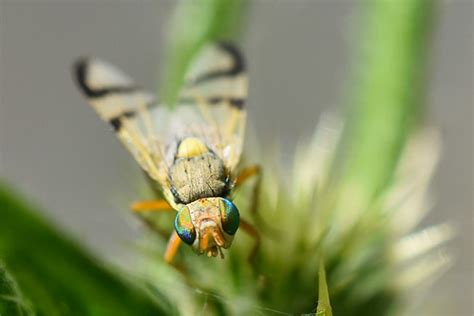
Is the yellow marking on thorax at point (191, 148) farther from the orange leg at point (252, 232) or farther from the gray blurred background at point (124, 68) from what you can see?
the gray blurred background at point (124, 68)

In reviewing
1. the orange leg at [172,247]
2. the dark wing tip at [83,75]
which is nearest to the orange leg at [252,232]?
the orange leg at [172,247]

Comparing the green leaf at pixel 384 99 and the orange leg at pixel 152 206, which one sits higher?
the green leaf at pixel 384 99

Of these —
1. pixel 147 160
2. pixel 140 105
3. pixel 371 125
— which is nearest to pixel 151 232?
pixel 147 160

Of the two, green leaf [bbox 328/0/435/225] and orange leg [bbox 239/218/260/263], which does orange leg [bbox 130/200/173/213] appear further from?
green leaf [bbox 328/0/435/225]

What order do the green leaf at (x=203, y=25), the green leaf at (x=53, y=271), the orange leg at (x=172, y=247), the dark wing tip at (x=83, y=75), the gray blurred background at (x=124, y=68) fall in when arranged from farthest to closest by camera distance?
the gray blurred background at (x=124, y=68) < the green leaf at (x=203, y=25) < the dark wing tip at (x=83, y=75) < the orange leg at (x=172, y=247) < the green leaf at (x=53, y=271)

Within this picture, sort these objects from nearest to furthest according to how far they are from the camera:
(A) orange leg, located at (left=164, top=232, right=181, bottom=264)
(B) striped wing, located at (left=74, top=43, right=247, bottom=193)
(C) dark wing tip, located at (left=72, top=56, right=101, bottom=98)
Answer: (A) orange leg, located at (left=164, top=232, right=181, bottom=264) < (B) striped wing, located at (left=74, top=43, right=247, bottom=193) < (C) dark wing tip, located at (left=72, top=56, right=101, bottom=98)

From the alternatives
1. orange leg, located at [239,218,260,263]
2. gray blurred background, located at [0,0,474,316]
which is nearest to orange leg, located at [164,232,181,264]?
orange leg, located at [239,218,260,263]
